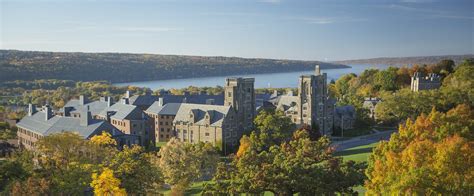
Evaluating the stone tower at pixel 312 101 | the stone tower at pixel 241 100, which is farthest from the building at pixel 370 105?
the stone tower at pixel 241 100

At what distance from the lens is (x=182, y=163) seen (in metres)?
39.1

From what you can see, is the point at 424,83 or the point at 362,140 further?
the point at 424,83

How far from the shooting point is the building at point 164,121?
66.9 meters

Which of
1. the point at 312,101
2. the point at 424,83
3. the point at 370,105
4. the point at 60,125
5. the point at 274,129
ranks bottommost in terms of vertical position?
the point at 274,129

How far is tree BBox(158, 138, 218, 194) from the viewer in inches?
1518

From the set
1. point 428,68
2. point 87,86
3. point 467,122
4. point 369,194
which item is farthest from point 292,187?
A: point 87,86

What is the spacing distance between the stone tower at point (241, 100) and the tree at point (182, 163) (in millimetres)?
21525

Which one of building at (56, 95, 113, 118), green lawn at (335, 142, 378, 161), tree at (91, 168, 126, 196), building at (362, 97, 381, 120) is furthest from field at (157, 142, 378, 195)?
building at (56, 95, 113, 118)

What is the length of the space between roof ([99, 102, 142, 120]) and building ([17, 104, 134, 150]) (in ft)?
24.4

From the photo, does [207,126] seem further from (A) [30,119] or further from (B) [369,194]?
(B) [369,194]

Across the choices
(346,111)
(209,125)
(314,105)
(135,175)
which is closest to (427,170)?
(135,175)

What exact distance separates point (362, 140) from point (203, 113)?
2009 cm

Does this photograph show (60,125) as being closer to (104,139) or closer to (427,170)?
(104,139)

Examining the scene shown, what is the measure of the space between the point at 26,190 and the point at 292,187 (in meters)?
14.9
